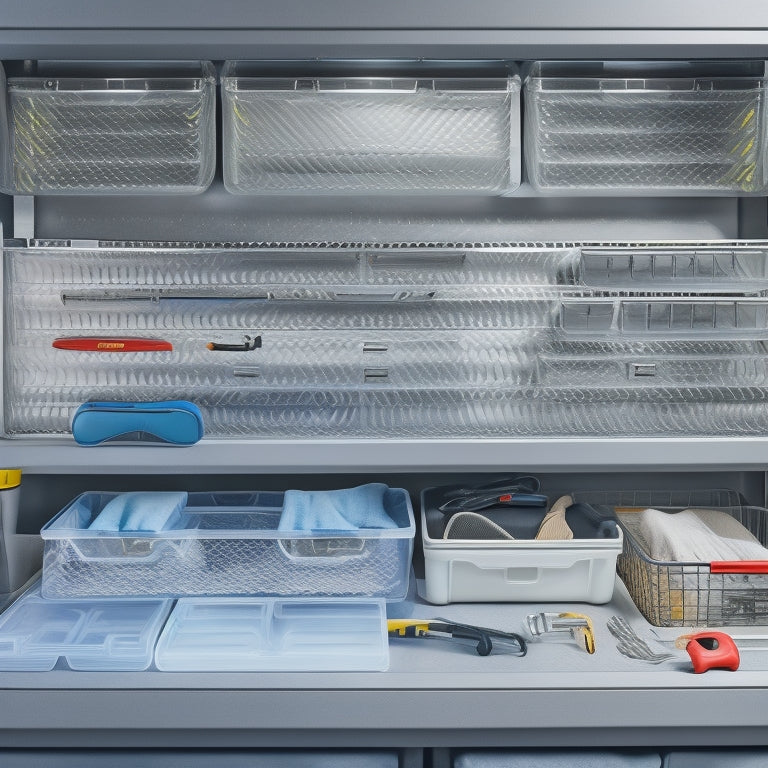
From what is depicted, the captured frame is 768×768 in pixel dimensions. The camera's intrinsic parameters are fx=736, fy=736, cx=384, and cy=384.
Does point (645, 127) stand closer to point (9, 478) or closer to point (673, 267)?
point (673, 267)

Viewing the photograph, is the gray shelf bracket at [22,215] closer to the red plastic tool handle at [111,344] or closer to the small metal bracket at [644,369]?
the red plastic tool handle at [111,344]

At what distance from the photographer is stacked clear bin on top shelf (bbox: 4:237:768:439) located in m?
1.46

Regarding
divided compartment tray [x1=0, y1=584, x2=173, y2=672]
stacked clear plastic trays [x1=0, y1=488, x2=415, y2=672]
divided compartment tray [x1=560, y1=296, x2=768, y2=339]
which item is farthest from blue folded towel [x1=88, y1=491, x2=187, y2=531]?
divided compartment tray [x1=560, y1=296, x2=768, y2=339]

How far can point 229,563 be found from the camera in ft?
4.52

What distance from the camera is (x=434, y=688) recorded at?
1.19 m

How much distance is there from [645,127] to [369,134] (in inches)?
21.6

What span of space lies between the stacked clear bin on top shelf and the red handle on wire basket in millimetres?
296

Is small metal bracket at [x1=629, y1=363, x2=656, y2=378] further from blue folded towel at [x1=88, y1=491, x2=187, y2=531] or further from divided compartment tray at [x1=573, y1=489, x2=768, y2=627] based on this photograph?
blue folded towel at [x1=88, y1=491, x2=187, y2=531]

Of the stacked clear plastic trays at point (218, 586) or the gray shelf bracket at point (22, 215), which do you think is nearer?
the stacked clear plastic trays at point (218, 586)

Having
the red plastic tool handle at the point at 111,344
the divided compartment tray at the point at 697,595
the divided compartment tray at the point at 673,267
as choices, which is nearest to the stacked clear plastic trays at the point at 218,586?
the red plastic tool handle at the point at 111,344

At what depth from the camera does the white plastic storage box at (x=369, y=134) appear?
1417 mm

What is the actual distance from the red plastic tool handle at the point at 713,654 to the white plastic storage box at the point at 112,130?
1.23 metres

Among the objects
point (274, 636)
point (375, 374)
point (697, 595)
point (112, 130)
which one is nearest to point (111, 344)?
point (112, 130)

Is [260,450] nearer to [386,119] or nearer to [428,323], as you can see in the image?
[428,323]
